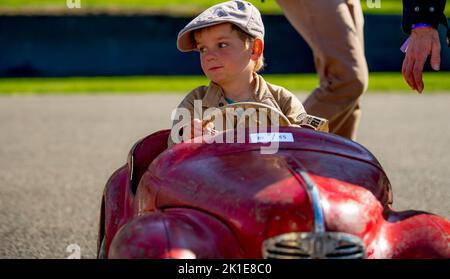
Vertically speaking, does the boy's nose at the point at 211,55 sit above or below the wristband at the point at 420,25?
below

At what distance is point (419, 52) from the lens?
3.35 m

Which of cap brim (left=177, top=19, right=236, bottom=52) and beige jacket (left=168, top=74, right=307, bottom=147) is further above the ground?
cap brim (left=177, top=19, right=236, bottom=52)

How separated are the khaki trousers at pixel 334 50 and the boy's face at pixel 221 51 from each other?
1518mm

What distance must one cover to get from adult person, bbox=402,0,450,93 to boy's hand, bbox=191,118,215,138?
838 millimetres

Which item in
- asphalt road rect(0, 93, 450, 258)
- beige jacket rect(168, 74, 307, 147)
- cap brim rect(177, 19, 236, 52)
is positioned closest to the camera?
cap brim rect(177, 19, 236, 52)

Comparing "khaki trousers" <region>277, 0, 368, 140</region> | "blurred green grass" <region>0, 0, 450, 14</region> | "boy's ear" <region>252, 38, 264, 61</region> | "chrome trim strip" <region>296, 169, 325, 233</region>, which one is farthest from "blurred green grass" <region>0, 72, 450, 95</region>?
"chrome trim strip" <region>296, 169, 325, 233</region>

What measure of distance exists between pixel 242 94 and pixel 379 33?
11.9m

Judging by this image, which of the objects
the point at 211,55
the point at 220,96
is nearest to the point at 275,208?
the point at 211,55

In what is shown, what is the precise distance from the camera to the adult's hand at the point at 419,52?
3336mm

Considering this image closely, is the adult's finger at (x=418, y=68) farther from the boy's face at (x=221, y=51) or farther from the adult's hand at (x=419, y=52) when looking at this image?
the boy's face at (x=221, y=51)

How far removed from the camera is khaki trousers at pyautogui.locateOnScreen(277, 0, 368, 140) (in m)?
4.92

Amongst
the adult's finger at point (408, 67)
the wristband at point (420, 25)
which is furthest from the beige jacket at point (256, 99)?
the wristband at point (420, 25)

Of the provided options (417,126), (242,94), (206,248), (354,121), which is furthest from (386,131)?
(206,248)

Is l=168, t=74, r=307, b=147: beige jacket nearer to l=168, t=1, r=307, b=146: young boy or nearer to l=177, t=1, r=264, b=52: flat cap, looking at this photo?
l=168, t=1, r=307, b=146: young boy
